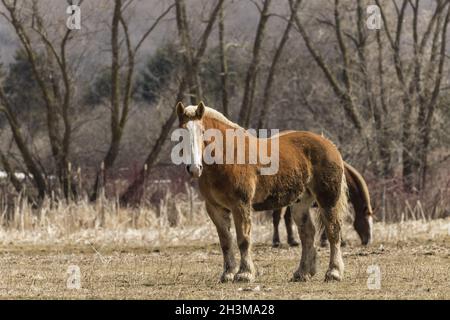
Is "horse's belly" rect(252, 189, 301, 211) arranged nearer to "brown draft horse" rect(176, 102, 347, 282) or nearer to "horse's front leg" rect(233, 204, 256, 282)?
"brown draft horse" rect(176, 102, 347, 282)

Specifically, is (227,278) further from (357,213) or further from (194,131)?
(357,213)

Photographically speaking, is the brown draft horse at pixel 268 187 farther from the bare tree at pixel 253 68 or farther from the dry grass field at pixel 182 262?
the bare tree at pixel 253 68

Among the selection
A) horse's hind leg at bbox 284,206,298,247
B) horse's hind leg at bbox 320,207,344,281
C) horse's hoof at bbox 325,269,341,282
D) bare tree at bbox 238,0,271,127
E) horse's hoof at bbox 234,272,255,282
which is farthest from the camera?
bare tree at bbox 238,0,271,127

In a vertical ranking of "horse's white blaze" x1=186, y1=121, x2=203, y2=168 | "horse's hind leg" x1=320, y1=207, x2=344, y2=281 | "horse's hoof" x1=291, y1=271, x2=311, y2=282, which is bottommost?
"horse's hoof" x1=291, y1=271, x2=311, y2=282

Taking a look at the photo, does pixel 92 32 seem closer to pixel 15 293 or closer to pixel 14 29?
pixel 14 29

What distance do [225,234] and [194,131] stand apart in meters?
1.50

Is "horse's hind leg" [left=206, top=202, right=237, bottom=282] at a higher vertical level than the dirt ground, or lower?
higher

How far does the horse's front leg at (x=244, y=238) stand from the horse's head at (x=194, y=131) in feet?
3.00

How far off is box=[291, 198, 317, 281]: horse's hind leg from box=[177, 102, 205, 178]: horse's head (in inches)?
76.9

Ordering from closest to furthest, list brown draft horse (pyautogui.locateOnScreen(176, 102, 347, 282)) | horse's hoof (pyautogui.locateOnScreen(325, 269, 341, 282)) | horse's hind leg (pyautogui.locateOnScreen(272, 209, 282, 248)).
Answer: brown draft horse (pyautogui.locateOnScreen(176, 102, 347, 282)), horse's hoof (pyautogui.locateOnScreen(325, 269, 341, 282)), horse's hind leg (pyautogui.locateOnScreen(272, 209, 282, 248))

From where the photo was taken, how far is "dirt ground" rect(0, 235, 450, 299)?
34.9ft

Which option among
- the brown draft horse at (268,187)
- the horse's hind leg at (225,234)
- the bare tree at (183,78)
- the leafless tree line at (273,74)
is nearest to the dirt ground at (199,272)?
the horse's hind leg at (225,234)

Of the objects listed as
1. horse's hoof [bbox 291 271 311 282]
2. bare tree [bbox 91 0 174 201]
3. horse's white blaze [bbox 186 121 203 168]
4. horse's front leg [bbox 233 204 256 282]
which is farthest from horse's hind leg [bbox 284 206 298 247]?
horse's white blaze [bbox 186 121 203 168]

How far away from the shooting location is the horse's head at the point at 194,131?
1089 cm
